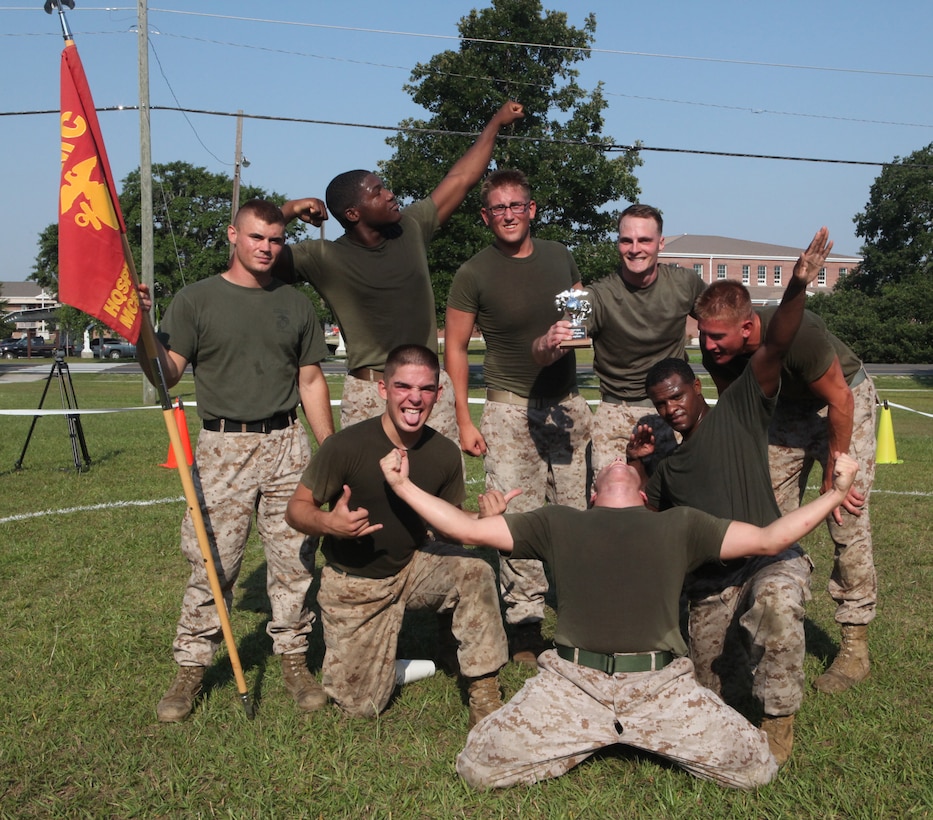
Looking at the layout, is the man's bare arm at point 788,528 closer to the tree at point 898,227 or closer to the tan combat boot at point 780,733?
the tan combat boot at point 780,733

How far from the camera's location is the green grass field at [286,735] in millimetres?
3822

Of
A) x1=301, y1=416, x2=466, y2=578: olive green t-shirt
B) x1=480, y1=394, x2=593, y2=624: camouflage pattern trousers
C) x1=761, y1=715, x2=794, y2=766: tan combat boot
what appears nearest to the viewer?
x1=761, y1=715, x2=794, y2=766: tan combat boot

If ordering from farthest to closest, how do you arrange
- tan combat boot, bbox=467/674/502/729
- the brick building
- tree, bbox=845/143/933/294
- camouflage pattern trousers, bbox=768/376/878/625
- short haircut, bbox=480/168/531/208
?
the brick building
tree, bbox=845/143/933/294
short haircut, bbox=480/168/531/208
camouflage pattern trousers, bbox=768/376/878/625
tan combat boot, bbox=467/674/502/729

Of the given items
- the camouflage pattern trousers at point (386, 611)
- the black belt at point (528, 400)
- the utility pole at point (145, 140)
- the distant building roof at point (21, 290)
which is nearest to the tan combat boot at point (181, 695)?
the camouflage pattern trousers at point (386, 611)

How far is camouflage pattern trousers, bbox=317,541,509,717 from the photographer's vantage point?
15.6 ft

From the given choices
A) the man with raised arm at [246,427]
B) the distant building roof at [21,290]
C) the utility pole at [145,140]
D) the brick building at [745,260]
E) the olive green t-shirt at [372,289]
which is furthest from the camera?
the distant building roof at [21,290]

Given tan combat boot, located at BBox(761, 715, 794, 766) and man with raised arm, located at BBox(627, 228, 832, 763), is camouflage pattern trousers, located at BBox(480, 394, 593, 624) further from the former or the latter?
tan combat boot, located at BBox(761, 715, 794, 766)

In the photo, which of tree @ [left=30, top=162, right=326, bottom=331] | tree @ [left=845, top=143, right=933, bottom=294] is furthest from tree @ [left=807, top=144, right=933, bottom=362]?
tree @ [left=30, top=162, right=326, bottom=331]

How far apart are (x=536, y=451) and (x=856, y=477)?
70.2 inches

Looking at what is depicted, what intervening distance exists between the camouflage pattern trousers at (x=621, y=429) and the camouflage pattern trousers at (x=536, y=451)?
0.18m

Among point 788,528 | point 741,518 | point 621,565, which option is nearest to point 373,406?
point 621,565

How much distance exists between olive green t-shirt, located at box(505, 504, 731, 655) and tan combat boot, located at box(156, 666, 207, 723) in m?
1.83

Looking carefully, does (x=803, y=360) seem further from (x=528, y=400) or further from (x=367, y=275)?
(x=367, y=275)

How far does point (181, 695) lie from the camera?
15.6 ft
